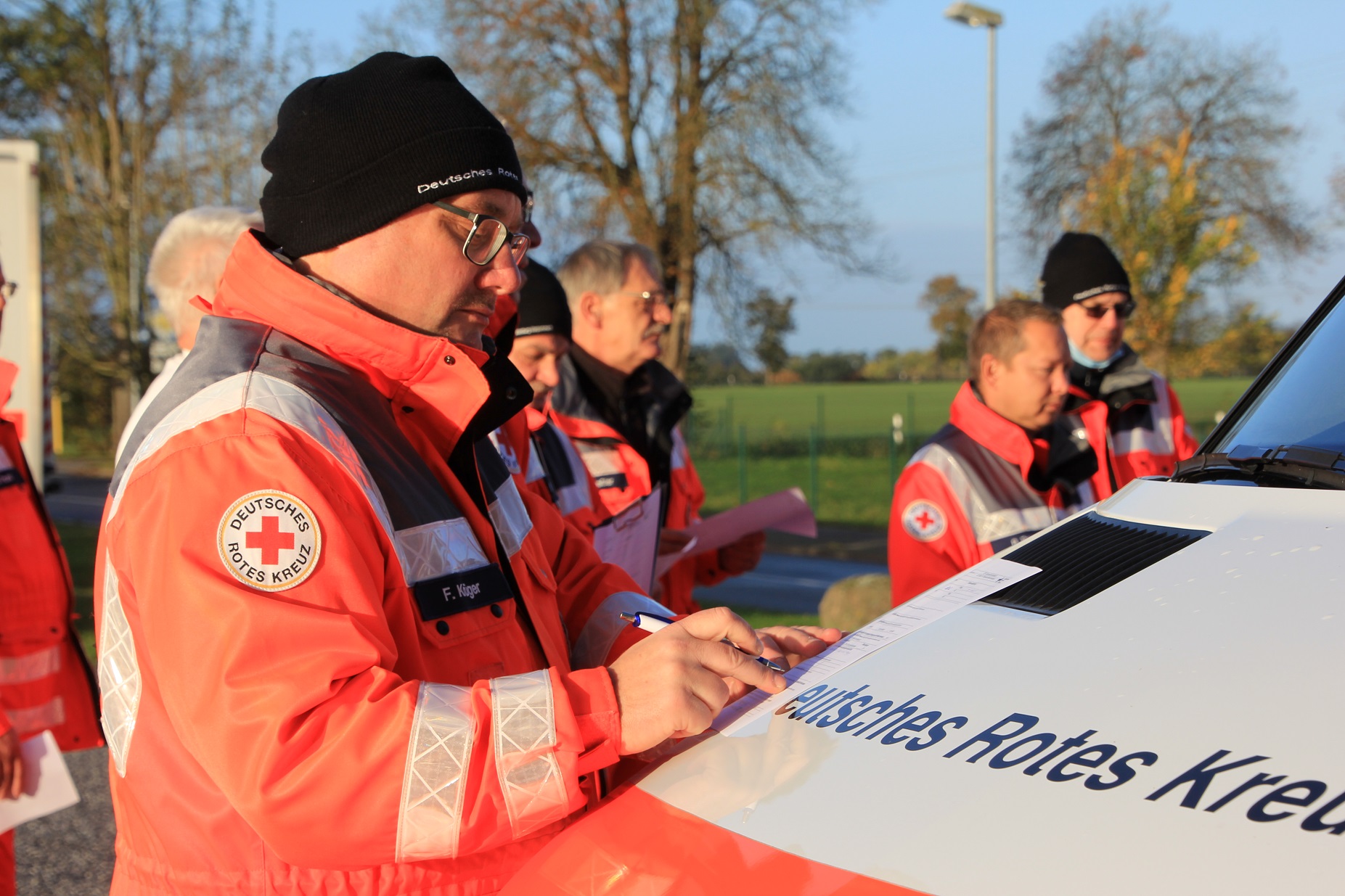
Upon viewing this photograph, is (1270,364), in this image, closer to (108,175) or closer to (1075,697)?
(1075,697)

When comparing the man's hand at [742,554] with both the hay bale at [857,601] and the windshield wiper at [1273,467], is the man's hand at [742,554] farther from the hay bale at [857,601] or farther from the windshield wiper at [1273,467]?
the hay bale at [857,601]

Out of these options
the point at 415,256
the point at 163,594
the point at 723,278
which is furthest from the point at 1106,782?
the point at 723,278

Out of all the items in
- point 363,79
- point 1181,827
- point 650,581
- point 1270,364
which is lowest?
point 650,581

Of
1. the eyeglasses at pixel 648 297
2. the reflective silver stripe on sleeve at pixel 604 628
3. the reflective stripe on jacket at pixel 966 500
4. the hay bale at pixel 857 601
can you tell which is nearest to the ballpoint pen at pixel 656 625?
the reflective silver stripe on sleeve at pixel 604 628

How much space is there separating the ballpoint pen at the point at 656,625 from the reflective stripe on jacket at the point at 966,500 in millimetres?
1593

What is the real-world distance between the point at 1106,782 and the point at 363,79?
148 cm

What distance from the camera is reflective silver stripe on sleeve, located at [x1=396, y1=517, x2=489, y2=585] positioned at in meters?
1.65

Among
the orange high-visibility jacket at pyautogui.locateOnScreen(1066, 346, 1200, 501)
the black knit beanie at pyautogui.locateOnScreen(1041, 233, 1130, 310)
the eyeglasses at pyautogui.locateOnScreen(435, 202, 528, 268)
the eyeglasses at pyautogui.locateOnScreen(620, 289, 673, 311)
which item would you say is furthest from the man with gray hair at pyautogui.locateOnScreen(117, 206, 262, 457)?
the black knit beanie at pyautogui.locateOnScreen(1041, 233, 1130, 310)

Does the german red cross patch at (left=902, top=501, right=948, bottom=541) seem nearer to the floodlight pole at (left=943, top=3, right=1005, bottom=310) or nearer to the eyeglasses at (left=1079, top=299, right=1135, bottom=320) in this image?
the eyeglasses at (left=1079, top=299, right=1135, bottom=320)

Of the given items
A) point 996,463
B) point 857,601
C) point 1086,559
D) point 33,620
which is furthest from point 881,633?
point 857,601

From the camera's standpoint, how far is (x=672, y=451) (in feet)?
15.0

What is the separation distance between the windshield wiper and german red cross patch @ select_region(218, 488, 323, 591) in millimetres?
1411

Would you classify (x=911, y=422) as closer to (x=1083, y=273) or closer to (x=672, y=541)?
(x=1083, y=273)

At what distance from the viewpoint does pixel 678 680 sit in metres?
1.55
